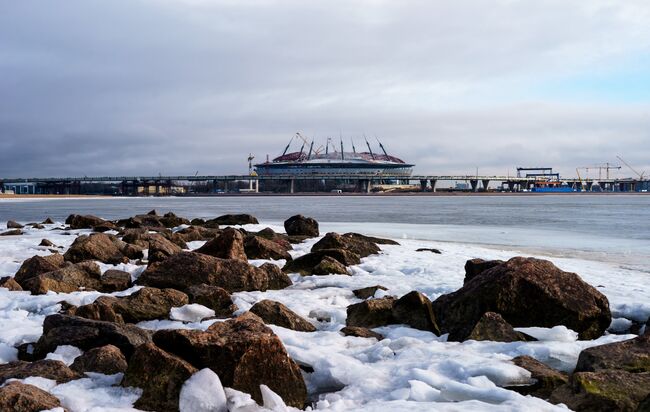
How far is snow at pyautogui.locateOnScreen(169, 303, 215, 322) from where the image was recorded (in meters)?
6.58

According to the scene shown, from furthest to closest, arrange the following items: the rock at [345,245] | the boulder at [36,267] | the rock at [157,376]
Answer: the rock at [345,245], the boulder at [36,267], the rock at [157,376]

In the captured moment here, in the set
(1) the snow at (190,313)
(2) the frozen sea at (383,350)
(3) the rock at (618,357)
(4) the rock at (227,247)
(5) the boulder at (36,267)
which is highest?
(4) the rock at (227,247)

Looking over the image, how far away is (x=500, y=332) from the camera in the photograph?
5.71 metres

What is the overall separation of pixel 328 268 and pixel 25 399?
619 centimetres

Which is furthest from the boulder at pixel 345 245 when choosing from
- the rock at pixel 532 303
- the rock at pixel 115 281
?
the rock at pixel 532 303

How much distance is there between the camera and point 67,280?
7965 mm

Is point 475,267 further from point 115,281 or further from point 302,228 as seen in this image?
point 302,228

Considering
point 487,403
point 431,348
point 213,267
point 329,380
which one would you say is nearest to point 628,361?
point 487,403

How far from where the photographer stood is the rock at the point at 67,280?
7.61 metres

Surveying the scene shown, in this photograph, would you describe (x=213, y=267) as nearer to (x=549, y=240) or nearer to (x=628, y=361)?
(x=628, y=361)

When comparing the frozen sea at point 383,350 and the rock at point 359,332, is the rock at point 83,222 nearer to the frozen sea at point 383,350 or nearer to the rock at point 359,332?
the frozen sea at point 383,350

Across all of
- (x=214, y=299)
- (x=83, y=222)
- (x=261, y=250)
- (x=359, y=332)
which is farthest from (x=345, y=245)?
(x=83, y=222)

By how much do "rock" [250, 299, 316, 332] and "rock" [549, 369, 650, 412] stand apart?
276 cm

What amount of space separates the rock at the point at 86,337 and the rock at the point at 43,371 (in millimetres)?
455
